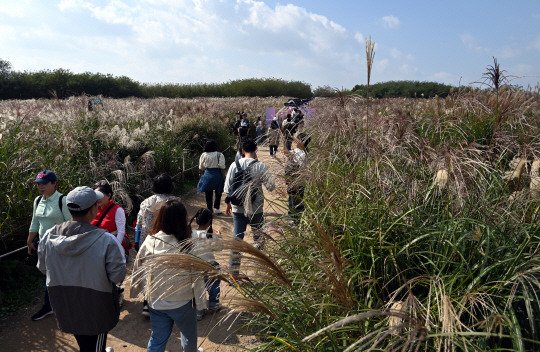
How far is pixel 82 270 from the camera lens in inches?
108

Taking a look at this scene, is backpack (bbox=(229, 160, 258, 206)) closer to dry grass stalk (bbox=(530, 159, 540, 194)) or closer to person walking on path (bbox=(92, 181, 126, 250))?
person walking on path (bbox=(92, 181, 126, 250))

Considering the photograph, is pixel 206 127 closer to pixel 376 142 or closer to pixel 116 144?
pixel 116 144

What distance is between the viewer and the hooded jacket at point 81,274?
2.74 m

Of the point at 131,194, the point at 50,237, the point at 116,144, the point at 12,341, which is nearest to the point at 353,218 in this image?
the point at 50,237

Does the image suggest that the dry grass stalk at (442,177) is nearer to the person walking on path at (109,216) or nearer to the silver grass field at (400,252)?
the silver grass field at (400,252)

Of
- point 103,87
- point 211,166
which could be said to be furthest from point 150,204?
point 103,87

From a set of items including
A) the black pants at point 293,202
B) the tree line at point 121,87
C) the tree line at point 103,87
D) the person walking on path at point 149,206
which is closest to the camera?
the black pants at point 293,202

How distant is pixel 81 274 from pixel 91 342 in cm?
68

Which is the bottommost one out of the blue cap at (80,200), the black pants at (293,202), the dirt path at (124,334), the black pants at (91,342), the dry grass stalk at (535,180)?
the dirt path at (124,334)

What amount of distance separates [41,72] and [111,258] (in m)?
41.0

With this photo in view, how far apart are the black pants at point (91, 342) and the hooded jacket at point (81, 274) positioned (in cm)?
13

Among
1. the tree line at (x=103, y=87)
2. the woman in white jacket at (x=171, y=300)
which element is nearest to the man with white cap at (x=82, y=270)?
the woman in white jacket at (x=171, y=300)

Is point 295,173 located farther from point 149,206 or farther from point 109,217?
point 109,217

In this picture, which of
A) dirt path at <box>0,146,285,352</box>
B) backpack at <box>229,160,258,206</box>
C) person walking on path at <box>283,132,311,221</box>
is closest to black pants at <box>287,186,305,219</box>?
person walking on path at <box>283,132,311,221</box>
